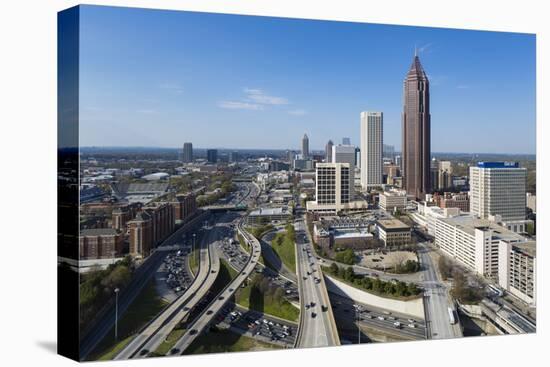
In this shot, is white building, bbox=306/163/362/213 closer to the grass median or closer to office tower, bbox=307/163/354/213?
office tower, bbox=307/163/354/213

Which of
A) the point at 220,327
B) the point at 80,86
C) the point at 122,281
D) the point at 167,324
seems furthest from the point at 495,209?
the point at 80,86

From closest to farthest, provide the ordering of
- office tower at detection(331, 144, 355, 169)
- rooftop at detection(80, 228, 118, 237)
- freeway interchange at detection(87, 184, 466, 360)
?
rooftop at detection(80, 228, 118, 237) → freeway interchange at detection(87, 184, 466, 360) → office tower at detection(331, 144, 355, 169)

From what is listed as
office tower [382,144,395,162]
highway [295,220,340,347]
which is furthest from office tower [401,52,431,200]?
highway [295,220,340,347]

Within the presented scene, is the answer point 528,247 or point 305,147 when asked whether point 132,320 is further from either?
point 528,247

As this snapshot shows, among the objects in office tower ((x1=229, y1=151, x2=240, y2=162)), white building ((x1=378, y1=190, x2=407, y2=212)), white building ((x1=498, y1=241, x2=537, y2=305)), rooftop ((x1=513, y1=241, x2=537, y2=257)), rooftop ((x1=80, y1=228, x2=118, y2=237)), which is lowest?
white building ((x1=498, y1=241, x2=537, y2=305))

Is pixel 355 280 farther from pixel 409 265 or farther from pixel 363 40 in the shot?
pixel 363 40

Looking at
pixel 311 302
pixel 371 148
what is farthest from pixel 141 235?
pixel 371 148
